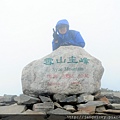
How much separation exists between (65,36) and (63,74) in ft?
4.25

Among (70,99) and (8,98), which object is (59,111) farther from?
(8,98)

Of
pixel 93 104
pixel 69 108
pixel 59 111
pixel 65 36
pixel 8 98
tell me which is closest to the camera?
pixel 59 111

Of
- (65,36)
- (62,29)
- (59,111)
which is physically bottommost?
(59,111)

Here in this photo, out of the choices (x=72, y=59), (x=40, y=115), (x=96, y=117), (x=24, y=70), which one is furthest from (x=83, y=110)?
(x=24, y=70)

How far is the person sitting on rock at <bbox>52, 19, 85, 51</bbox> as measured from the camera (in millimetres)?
8125

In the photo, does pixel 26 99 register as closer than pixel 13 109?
No

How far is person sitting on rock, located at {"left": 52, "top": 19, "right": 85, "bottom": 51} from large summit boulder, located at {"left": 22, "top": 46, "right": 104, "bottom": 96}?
0.50 m

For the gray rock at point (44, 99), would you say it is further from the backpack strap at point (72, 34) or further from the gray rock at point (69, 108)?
the backpack strap at point (72, 34)

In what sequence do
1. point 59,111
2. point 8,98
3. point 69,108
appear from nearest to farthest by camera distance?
point 59,111, point 69,108, point 8,98

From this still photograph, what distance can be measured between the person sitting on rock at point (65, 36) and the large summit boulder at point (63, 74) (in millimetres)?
496

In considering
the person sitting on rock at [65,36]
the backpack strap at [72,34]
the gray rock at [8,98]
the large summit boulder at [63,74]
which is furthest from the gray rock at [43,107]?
the backpack strap at [72,34]

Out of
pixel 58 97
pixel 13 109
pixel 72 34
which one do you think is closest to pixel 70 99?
pixel 58 97

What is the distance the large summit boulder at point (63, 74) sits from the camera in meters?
7.31

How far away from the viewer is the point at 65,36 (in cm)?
819
